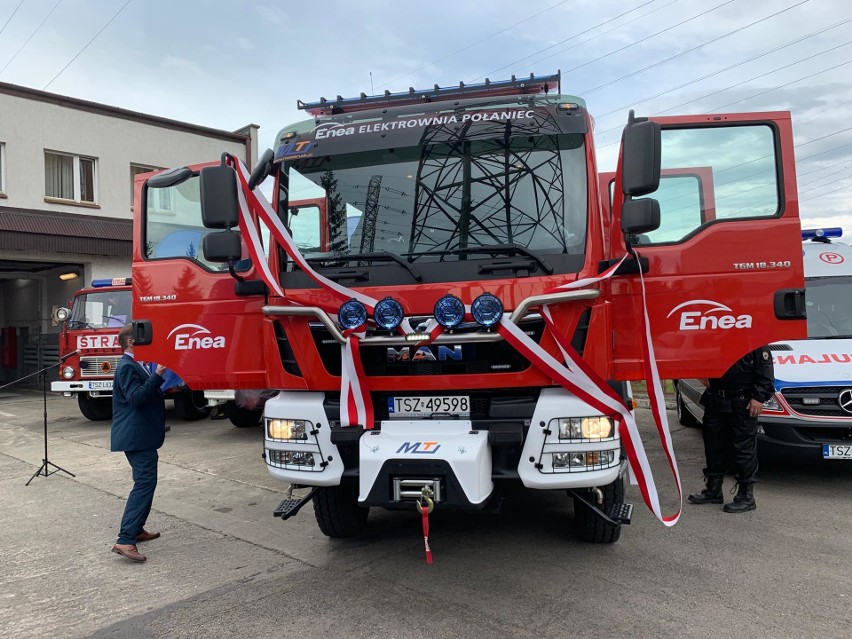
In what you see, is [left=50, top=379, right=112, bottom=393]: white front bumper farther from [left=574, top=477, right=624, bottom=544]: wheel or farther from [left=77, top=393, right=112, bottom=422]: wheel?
[left=574, top=477, right=624, bottom=544]: wheel

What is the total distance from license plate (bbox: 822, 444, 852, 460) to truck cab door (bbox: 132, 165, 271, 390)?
15.1ft

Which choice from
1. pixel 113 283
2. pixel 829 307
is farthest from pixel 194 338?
pixel 113 283

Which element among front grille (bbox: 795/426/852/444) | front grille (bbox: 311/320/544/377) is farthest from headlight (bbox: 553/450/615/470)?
front grille (bbox: 795/426/852/444)

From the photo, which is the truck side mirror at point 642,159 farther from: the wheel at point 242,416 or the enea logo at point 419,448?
the wheel at point 242,416

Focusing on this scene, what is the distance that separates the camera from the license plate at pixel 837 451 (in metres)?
5.46

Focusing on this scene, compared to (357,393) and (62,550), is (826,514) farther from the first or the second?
(62,550)

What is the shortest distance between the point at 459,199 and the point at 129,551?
3.25 meters

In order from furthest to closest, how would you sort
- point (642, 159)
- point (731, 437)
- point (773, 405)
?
point (773, 405) < point (731, 437) < point (642, 159)

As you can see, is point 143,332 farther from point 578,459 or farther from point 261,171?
point 578,459

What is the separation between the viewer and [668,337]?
13.0 ft

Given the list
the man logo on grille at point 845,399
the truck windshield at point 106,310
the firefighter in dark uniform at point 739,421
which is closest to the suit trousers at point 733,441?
the firefighter in dark uniform at point 739,421

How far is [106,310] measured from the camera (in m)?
11.3

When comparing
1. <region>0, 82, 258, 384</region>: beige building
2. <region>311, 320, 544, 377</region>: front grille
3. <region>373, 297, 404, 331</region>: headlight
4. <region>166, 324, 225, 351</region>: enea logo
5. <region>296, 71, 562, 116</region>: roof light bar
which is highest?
<region>0, 82, 258, 384</region>: beige building

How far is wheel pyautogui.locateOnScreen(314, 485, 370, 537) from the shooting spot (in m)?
4.56
